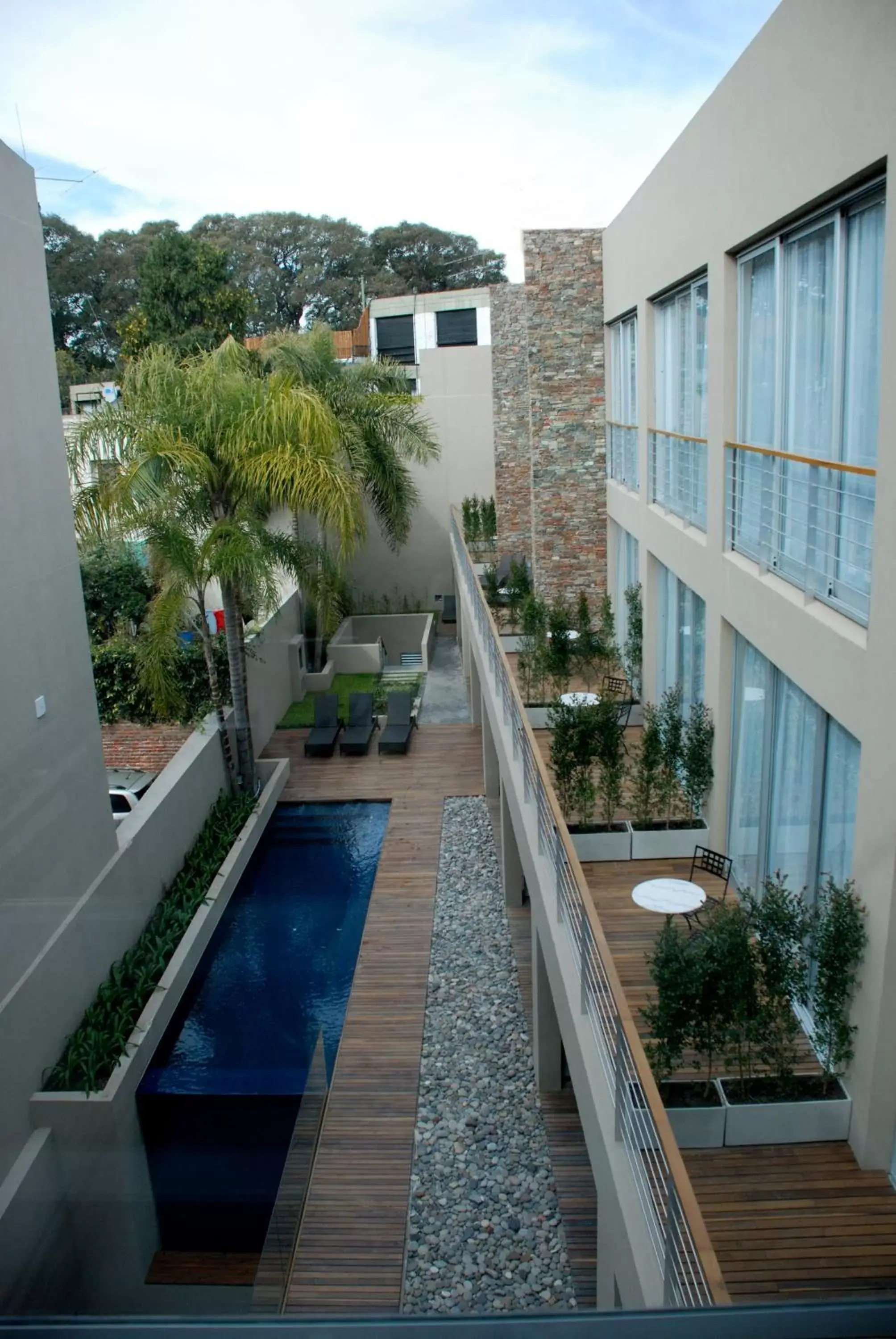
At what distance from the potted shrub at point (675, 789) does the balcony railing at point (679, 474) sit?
1.98 metres

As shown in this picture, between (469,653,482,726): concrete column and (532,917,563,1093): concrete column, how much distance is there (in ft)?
28.8

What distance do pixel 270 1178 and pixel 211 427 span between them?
883 centimetres

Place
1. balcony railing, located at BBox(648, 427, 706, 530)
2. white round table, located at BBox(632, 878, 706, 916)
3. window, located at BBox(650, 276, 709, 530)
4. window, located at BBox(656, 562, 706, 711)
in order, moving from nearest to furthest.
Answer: white round table, located at BBox(632, 878, 706, 916) → window, located at BBox(650, 276, 709, 530) → balcony railing, located at BBox(648, 427, 706, 530) → window, located at BBox(656, 562, 706, 711)

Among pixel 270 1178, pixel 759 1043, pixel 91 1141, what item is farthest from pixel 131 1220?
pixel 759 1043

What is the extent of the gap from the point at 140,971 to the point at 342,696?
11121mm

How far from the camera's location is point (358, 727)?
60.0 ft

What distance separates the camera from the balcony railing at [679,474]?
9.67 m

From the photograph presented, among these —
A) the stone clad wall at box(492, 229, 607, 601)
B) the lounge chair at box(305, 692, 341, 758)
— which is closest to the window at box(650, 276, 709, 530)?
the stone clad wall at box(492, 229, 607, 601)

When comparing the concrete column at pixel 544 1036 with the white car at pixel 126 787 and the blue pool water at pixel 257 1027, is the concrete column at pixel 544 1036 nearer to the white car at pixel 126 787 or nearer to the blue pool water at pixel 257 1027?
the blue pool water at pixel 257 1027

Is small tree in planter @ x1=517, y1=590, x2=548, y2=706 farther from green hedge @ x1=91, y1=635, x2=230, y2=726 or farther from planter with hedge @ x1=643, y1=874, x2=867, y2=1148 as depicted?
planter with hedge @ x1=643, y1=874, x2=867, y2=1148

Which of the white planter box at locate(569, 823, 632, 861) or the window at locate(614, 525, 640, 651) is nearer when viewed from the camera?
the white planter box at locate(569, 823, 632, 861)

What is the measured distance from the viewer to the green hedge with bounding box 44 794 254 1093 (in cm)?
864

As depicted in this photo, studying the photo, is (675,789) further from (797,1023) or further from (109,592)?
(109,592)

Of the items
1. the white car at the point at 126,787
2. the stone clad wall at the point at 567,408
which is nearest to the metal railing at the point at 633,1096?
the white car at the point at 126,787
